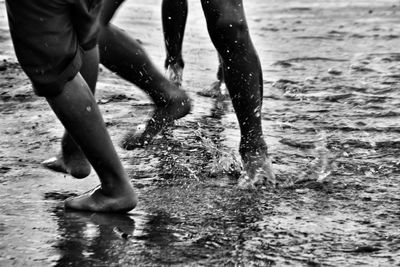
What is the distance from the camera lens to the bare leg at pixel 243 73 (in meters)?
4.09

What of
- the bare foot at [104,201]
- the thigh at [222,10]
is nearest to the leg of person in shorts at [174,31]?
the thigh at [222,10]

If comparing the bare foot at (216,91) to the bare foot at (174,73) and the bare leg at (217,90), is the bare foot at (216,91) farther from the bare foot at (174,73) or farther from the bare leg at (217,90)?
the bare foot at (174,73)

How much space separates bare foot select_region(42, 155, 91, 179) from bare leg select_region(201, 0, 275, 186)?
70cm

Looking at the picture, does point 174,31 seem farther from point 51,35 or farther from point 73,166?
point 51,35

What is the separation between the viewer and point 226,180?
4184 millimetres

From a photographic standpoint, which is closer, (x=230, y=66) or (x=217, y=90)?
(x=230, y=66)

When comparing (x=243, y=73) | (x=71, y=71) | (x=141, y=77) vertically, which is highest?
(x=71, y=71)

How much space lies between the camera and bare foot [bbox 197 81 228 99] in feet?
20.1

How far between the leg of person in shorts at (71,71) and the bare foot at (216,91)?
249 centimetres

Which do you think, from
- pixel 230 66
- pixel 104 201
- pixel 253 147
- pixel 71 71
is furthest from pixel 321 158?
pixel 71 71

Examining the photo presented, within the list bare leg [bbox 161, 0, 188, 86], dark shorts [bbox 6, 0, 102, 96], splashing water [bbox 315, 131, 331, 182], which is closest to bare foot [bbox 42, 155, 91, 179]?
dark shorts [bbox 6, 0, 102, 96]

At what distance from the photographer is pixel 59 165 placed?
4.24 m

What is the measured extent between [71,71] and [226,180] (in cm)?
99

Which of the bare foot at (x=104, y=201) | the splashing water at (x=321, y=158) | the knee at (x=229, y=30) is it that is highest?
the knee at (x=229, y=30)
